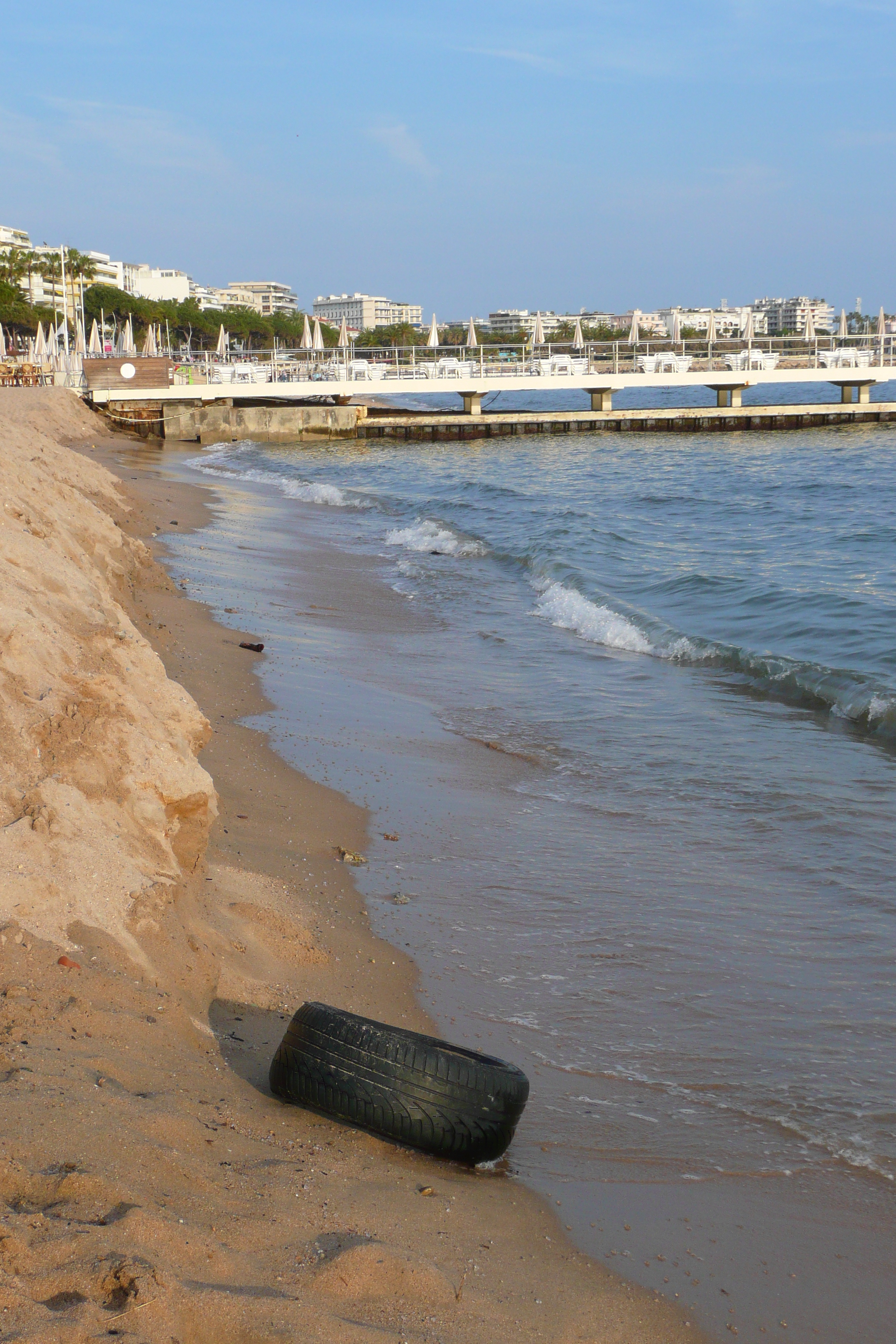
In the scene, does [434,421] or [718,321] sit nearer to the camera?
[434,421]

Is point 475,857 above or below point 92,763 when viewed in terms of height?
below

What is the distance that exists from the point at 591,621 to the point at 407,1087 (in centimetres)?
946

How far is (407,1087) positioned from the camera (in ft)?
10.7

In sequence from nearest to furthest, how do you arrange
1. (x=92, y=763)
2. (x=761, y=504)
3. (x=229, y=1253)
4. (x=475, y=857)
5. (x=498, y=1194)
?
(x=229, y=1253)
(x=498, y=1194)
(x=92, y=763)
(x=475, y=857)
(x=761, y=504)

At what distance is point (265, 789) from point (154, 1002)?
8.63 feet

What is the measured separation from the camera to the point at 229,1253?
245 centimetres

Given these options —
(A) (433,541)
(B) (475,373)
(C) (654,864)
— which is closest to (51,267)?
(B) (475,373)

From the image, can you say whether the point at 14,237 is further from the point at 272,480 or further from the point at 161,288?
the point at 272,480

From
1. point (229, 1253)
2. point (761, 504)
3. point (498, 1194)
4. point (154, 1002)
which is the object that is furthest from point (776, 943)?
point (761, 504)

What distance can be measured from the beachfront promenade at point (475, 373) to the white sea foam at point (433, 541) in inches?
905

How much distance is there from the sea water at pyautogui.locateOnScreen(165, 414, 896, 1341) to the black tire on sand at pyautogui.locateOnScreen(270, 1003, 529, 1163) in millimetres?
261

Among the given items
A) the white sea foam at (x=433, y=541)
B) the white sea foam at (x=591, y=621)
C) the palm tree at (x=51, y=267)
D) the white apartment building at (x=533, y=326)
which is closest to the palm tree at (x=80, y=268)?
the palm tree at (x=51, y=267)

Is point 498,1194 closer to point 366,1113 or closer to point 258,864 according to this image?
point 366,1113

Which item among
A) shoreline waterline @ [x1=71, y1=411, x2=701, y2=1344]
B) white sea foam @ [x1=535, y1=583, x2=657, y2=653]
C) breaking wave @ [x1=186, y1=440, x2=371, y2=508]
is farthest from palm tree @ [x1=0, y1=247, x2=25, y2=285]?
shoreline waterline @ [x1=71, y1=411, x2=701, y2=1344]
